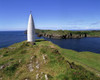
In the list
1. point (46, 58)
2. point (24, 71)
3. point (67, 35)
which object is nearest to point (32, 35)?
point (46, 58)

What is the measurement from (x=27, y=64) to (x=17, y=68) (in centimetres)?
205

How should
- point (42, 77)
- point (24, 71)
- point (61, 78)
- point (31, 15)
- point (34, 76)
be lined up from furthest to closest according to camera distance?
point (31, 15) < point (24, 71) < point (34, 76) < point (42, 77) < point (61, 78)

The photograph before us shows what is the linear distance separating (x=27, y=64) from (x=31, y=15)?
79.4ft

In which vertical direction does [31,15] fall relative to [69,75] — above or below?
above

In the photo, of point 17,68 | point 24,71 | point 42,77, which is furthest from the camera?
point 17,68

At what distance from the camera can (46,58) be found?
16.6m

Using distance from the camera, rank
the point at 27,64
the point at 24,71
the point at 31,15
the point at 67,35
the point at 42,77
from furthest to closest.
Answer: the point at 67,35
the point at 31,15
the point at 27,64
the point at 24,71
the point at 42,77

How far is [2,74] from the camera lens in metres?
12.7

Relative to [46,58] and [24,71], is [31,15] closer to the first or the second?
[46,58]

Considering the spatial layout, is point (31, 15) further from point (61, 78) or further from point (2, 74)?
point (61, 78)

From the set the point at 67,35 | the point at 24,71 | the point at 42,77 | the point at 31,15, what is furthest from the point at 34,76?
the point at 67,35

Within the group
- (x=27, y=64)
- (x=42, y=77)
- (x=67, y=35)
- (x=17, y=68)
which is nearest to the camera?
(x=42, y=77)

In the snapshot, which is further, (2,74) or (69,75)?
(2,74)

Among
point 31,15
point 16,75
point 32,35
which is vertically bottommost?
point 16,75
